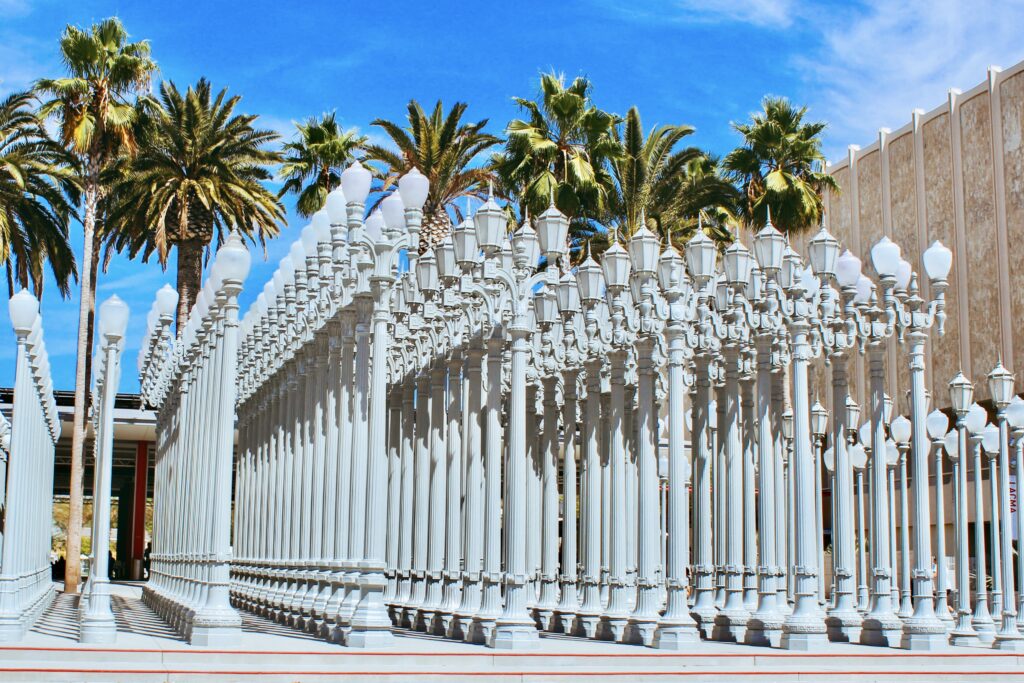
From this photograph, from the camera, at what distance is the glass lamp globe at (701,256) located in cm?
1653

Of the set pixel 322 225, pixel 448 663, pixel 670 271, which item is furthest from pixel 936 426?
pixel 448 663

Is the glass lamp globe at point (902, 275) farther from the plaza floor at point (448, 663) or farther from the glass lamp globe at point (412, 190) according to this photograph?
the glass lamp globe at point (412, 190)

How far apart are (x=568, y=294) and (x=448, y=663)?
219 inches

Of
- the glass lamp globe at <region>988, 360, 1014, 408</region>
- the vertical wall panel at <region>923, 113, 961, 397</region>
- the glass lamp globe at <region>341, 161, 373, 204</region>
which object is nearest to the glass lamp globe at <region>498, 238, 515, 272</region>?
the glass lamp globe at <region>341, 161, 373, 204</region>

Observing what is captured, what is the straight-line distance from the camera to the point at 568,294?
17.2 m

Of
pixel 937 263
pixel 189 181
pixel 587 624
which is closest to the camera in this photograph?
pixel 937 263

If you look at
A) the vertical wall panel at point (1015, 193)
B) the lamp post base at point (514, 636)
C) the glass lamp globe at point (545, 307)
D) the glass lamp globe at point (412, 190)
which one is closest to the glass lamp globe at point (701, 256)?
the glass lamp globe at point (545, 307)

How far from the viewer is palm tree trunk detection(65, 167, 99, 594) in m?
38.2

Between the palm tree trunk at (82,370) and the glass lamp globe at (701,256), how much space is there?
85.7 ft

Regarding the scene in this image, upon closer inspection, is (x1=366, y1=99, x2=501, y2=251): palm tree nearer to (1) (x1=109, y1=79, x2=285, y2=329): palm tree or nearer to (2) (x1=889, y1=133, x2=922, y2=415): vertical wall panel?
(1) (x1=109, y1=79, x2=285, y2=329): palm tree

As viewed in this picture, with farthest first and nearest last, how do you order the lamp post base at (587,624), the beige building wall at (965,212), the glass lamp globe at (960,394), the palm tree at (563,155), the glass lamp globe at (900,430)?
the beige building wall at (965,212) → the palm tree at (563,155) → the glass lamp globe at (900,430) → the glass lamp globe at (960,394) → the lamp post base at (587,624)

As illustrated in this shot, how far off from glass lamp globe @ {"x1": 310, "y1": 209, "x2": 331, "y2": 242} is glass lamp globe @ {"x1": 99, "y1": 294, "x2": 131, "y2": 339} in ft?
8.39

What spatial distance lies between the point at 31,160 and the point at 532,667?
30.2m

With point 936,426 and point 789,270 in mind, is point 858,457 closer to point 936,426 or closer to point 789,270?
point 936,426
